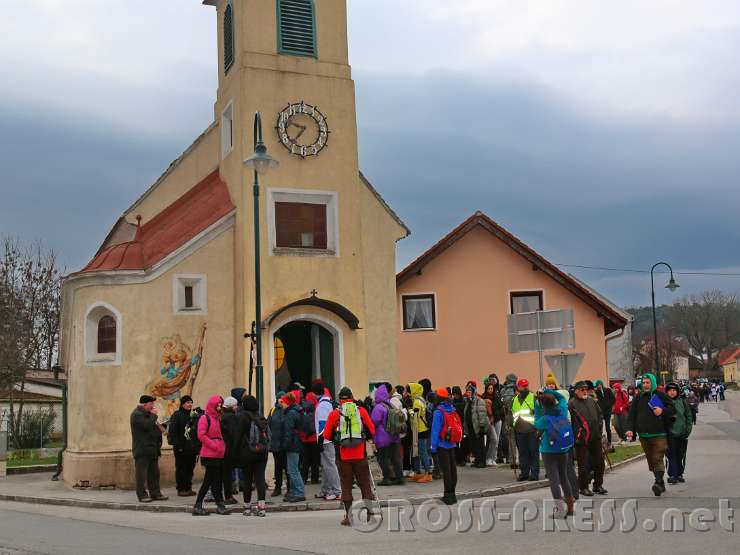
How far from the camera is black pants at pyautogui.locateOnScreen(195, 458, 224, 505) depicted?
1399 cm

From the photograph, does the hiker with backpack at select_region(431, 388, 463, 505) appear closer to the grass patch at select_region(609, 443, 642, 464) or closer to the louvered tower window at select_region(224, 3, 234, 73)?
the grass patch at select_region(609, 443, 642, 464)

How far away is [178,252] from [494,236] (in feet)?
54.4

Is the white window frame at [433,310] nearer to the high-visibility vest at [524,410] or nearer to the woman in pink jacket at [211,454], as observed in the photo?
the high-visibility vest at [524,410]

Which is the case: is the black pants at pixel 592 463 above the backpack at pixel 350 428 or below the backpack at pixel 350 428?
below

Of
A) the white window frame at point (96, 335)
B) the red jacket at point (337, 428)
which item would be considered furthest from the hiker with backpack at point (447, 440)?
the white window frame at point (96, 335)

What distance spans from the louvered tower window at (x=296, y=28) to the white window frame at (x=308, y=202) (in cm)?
321

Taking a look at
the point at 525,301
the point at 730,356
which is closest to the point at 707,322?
the point at 730,356

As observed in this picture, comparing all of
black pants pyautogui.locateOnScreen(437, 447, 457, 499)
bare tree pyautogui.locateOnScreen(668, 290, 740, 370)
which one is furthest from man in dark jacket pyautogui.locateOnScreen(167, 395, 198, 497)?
bare tree pyautogui.locateOnScreen(668, 290, 740, 370)

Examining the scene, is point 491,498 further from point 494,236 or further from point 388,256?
point 494,236

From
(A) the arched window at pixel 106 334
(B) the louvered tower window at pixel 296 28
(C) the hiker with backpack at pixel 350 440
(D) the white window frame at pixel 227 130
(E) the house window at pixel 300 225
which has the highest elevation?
(B) the louvered tower window at pixel 296 28

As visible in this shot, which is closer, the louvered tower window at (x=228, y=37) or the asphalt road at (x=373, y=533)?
the asphalt road at (x=373, y=533)

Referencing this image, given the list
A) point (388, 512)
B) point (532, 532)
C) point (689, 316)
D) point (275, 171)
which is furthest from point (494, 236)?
point (689, 316)

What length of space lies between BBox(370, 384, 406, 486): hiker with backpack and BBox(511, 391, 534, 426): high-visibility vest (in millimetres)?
1947

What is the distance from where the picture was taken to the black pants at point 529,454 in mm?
16625
